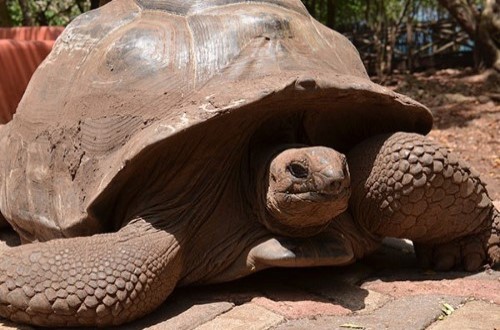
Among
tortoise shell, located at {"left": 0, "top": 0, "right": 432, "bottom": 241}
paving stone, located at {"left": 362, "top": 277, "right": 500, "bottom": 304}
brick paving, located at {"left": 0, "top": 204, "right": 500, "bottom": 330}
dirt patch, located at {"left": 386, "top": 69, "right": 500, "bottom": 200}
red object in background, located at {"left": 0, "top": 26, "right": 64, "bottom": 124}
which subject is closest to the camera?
brick paving, located at {"left": 0, "top": 204, "right": 500, "bottom": 330}

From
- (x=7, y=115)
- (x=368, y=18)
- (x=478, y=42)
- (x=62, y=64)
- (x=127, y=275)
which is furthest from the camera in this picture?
(x=368, y=18)

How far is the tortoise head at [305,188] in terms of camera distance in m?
2.25

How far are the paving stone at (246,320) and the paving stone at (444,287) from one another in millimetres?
513

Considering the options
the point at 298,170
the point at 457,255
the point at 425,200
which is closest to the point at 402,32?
the point at 457,255

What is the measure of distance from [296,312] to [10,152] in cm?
163

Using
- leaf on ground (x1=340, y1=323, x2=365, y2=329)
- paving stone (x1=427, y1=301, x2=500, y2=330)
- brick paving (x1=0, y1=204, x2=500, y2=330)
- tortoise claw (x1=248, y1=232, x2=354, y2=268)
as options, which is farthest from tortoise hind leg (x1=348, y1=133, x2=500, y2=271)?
leaf on ground (x1=340, y1=323, x2=365, y2=329)

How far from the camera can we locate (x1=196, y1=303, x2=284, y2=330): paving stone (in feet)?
7.60

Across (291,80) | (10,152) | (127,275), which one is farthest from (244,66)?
(10,152)

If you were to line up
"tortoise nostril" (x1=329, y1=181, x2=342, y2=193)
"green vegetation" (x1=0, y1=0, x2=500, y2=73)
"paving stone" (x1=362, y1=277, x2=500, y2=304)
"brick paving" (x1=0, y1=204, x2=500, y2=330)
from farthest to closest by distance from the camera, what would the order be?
"green vegetation" (x1=0, y1=0, x2=500, y2=73) → "paving stone" (x1=362, y1=277, x2=500, y2=304) → "brick paving" (x1=0, y1=204, x2=500, y2=330) → "tortoise nostril" (x1=329, y1=181, x2=342, y2=193)

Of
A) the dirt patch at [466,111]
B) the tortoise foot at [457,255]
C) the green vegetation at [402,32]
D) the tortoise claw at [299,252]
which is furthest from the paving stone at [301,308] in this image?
the green vegetation at [402,32]

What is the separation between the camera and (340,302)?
8.40 ft

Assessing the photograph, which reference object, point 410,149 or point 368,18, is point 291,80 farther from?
point 368,18

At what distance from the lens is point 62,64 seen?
121 inches

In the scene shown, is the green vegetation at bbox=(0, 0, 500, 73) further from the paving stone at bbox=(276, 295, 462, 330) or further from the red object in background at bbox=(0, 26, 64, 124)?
the paving stone at bbox=(276, 295, 462, 330)
